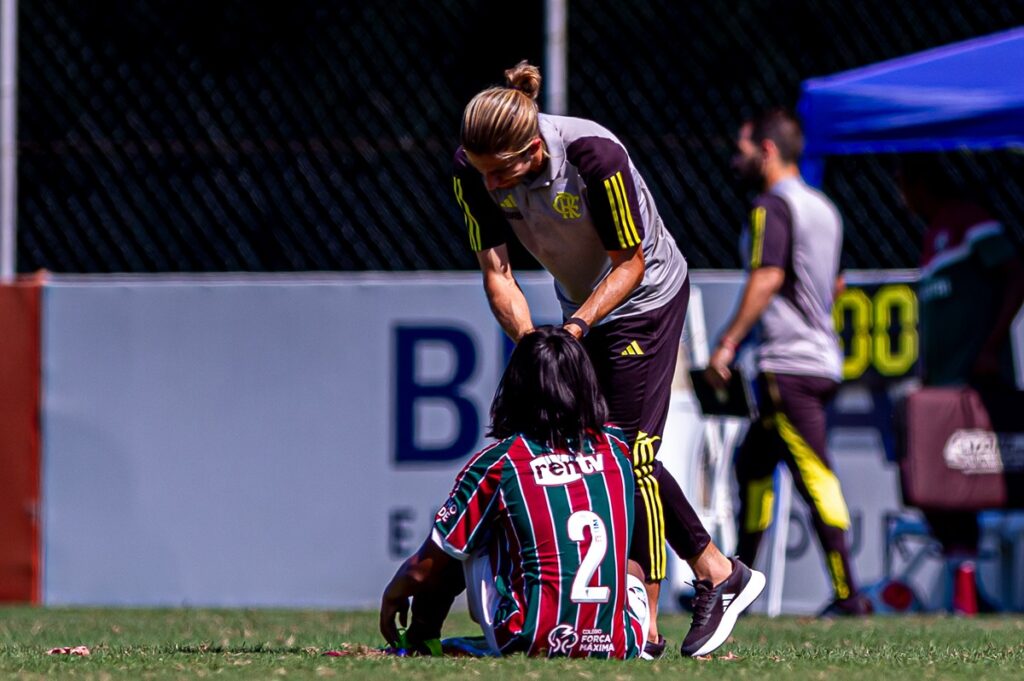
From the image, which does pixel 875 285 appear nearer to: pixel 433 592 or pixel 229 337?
pixel 229 337

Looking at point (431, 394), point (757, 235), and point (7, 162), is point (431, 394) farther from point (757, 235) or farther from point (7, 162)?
point (7, 162)

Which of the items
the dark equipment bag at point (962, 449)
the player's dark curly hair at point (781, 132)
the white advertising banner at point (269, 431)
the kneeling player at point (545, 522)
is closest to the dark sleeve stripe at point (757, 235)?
the player's dark curly hair at point (781, 132)

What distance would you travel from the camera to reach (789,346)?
6.81 meters

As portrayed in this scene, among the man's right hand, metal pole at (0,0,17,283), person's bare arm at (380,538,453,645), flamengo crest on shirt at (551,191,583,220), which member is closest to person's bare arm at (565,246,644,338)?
flamengo crest on shirt at (551,191,583,220)

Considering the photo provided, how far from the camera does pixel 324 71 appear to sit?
8.39 metres

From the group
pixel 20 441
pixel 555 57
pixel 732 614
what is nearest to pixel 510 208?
pixel 732 614

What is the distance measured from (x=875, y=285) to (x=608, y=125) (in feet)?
5.12

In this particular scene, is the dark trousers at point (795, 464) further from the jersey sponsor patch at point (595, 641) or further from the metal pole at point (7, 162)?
the metal pole at point (7, 162)

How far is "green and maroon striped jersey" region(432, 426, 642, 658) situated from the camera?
407cm

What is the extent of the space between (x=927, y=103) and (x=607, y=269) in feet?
8.55

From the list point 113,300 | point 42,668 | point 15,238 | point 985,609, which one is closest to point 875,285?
point 985,609

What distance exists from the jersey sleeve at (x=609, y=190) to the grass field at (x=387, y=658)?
1.11 metres

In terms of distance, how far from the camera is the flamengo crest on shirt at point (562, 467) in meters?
4.10

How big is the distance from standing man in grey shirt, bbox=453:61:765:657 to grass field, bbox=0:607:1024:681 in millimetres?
282
